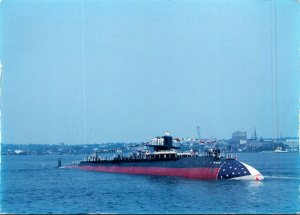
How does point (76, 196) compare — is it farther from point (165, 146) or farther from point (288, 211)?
point (165, 146)

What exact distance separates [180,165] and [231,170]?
405 inches

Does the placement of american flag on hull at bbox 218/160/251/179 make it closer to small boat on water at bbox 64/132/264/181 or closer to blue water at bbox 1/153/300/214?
small boat on water at bbox 64/132/264/181

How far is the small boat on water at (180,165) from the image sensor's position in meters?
66.1

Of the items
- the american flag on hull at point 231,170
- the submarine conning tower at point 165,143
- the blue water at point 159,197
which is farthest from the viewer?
the submarine conning tower at point 165,143

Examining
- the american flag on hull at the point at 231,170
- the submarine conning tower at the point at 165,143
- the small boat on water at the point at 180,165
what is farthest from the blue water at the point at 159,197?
the submarine conning tower at the point at 165,143

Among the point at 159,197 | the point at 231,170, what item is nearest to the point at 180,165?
the point at 231,170

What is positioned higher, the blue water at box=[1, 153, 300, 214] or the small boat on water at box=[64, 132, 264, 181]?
the small boat on water at box=[64, 132, 264, 181]

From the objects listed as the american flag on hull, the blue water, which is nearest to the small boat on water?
the american flag on hull

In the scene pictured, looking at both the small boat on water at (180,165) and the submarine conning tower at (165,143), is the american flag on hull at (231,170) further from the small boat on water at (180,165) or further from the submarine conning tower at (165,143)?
the submarine conning tower at (165,143)

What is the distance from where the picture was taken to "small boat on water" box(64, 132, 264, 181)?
66062 millimetres

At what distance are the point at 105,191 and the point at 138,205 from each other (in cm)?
1364

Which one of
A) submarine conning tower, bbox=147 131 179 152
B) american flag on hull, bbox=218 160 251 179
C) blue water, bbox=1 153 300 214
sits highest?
submarine conning tower, bbox=147 131 179 152

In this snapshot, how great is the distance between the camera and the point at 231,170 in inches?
2594

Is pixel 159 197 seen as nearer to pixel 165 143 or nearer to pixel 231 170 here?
pixel 231 170
